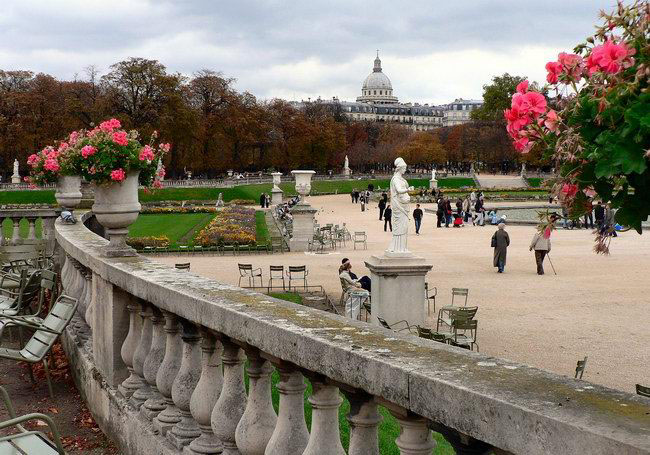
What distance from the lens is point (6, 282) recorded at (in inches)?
379

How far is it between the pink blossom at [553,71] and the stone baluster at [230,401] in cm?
197

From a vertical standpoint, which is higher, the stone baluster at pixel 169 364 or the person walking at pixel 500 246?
the stone baluster at pixel 169 364

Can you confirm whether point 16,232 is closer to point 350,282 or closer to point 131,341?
point 350,282

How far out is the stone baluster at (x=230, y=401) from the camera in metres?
3.75

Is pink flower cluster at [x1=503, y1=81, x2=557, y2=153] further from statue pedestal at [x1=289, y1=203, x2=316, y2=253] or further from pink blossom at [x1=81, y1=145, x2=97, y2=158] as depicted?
statue pedestal at [x1=289, y1=203, x2=316, y2=253]

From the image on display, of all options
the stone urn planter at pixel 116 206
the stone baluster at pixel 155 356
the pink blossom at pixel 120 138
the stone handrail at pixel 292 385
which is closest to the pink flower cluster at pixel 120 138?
the pink blossom at pixel 120 138

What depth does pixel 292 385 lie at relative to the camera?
3.27 m

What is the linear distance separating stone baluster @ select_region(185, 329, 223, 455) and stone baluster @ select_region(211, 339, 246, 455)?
163 mm

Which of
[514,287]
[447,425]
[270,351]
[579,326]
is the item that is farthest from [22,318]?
[514,287]

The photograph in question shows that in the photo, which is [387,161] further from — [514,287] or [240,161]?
[514,287]

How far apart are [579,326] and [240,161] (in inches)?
2933

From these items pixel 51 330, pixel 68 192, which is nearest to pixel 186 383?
pixel 51 330

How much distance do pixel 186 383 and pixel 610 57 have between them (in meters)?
2.88

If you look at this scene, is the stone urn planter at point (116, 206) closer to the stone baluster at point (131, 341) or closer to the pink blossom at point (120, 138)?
the pink blossom at point (120, 138)
